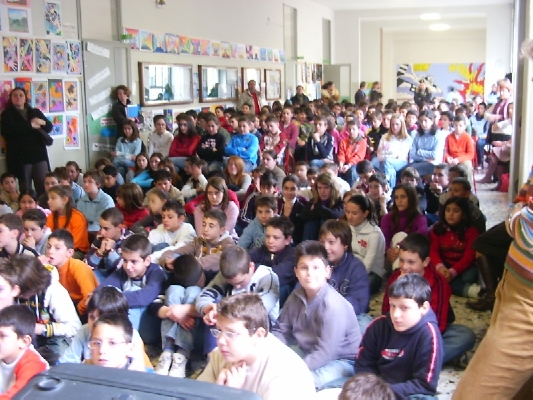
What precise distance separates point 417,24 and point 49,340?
56.1 ft

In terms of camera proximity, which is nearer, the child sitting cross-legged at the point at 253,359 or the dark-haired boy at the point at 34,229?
the child sitting cross-legged at the point at 253,359

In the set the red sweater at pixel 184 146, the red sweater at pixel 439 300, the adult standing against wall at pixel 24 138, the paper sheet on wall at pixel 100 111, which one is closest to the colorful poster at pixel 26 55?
the adult standing against wall at pixel 24 138

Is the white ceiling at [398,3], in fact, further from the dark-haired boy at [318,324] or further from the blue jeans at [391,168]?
the dark-haired boy at [318,324]

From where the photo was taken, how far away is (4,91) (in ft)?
20.3

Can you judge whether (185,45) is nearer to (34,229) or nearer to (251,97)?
(251,97)

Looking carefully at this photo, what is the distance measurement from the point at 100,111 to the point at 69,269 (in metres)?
4.24

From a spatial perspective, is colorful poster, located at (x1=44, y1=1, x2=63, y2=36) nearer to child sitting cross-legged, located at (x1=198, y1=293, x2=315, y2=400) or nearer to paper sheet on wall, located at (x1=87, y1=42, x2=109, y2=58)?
paper sheet on wall, located at (x1=87, y1=42, x2=109, y2=58)

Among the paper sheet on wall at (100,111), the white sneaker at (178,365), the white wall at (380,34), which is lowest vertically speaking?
the white sneaker at (178,365)

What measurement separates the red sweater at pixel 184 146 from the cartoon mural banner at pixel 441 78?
14211 mm

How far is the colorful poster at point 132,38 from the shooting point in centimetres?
781

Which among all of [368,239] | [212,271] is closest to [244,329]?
[212,271]

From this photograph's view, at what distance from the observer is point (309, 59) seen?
47.8ft

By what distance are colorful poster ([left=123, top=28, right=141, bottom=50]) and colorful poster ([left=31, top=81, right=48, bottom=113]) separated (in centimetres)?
147

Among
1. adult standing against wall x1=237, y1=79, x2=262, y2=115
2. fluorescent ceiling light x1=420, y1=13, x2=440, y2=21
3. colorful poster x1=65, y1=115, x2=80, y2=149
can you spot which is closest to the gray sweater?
colorful poster x1=65, y1=115, x2=80, y2=149
